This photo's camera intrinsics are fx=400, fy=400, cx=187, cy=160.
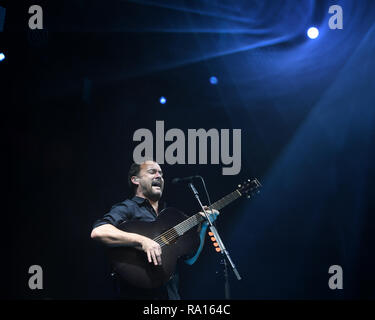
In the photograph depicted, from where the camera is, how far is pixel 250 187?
11.7 feet

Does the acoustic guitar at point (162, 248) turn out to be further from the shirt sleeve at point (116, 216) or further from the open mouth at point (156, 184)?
the open mouth at point (156, 184)

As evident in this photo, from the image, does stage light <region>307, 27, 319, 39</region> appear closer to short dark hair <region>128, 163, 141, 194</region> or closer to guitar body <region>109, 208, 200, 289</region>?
short dark hair <region>128, 163, 141, 194</region>

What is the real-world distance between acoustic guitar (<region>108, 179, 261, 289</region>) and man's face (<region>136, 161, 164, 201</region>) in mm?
244

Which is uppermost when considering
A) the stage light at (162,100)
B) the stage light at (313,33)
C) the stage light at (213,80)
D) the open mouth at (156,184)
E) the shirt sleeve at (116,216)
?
the stage light at (313,33)

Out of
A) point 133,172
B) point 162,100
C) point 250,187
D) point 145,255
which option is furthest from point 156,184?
point 162,100

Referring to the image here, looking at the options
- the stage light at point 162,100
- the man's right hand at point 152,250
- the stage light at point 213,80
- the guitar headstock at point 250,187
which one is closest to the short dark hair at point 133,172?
the man's right hand at point 152,250

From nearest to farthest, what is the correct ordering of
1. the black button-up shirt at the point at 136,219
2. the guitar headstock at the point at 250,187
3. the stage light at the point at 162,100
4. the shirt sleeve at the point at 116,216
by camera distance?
the black button-up shirt at the point at 136,219 → the shirt sleeve at the point at 116,216 → the guitar headstock at the point at 250,187 → the stage light at the point at 162,100

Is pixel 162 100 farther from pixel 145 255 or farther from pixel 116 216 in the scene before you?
pixel 145 255

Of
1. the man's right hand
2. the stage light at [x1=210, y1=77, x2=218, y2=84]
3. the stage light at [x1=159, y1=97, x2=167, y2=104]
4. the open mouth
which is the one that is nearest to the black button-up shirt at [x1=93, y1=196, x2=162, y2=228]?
the open mouth

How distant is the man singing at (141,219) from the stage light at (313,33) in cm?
192

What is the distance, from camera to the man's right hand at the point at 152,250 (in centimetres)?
277

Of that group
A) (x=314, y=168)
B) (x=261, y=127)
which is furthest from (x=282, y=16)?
(x=314, y=168)

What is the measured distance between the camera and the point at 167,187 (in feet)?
12.2

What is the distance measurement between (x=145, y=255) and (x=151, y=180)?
2.34 ft
